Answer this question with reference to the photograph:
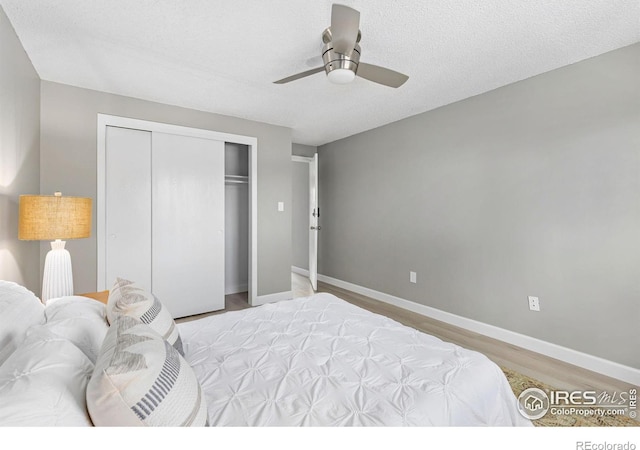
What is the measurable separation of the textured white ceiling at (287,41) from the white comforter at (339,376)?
189cm

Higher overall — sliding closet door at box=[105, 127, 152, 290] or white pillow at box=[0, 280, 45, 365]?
sliding closet door at box=[105, 127, 152, 290]

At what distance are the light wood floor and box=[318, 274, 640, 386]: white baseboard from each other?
0.15 feet

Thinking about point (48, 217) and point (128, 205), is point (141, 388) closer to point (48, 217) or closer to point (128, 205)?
point (48, 217)

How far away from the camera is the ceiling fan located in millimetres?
1579

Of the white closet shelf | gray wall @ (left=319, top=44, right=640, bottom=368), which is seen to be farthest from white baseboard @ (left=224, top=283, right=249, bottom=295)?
gray wall @ (left=319, top=44, right=640, bottom=368)

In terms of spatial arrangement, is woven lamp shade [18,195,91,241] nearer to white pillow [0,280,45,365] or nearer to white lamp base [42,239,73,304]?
white lamp base [42,239,73,304]

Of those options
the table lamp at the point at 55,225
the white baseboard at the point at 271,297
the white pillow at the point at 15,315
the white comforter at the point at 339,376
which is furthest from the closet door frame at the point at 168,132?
the white pillow at the point at 15,315

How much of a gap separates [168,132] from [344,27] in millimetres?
2425

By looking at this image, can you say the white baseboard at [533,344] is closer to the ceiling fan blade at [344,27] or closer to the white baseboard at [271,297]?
the white baseboard at [271,297]

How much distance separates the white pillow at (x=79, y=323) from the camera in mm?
1027

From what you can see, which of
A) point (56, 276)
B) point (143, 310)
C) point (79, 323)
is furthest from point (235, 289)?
point (79, 323)

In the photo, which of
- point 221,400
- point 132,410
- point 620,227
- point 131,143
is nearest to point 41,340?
point 132,410

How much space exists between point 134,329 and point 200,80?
2460 millimetres

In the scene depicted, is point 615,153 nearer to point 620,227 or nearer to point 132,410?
point 620,227
